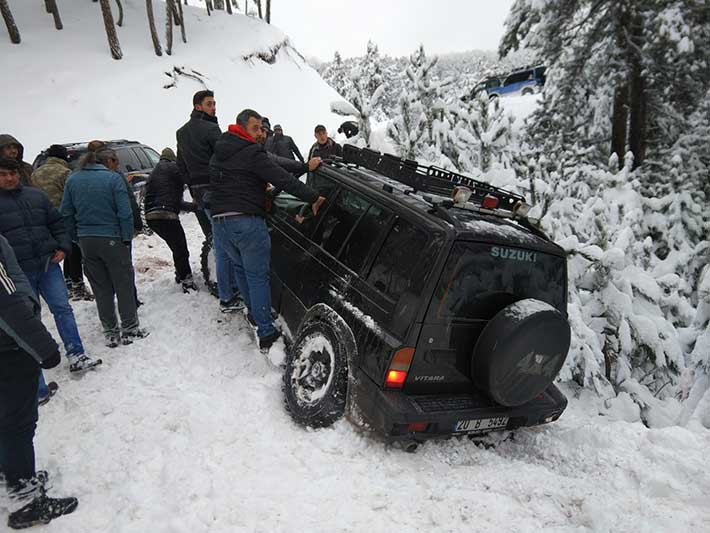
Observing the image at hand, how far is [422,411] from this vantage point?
3.17m

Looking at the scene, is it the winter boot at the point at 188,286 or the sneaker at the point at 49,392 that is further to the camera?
the winter boot at the point at 188,286

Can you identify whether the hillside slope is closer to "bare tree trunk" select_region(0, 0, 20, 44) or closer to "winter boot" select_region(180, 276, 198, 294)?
"bare tree trunk" select_region(0, 0, 20, 44)

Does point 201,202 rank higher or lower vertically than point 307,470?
higher

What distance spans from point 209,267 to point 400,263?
3.63 metres

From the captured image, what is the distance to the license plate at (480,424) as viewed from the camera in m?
3.34

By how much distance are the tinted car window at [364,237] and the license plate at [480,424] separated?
1435 mm

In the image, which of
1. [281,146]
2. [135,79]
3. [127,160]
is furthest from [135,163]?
[135,79]

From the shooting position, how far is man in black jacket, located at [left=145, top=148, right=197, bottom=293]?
5.98 m

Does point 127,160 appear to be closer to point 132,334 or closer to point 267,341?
point 132,334

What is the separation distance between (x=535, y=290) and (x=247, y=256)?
8.81ft

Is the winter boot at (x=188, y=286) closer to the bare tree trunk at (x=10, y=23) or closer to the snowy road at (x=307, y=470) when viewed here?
the snowy road at (x=307, y=470)

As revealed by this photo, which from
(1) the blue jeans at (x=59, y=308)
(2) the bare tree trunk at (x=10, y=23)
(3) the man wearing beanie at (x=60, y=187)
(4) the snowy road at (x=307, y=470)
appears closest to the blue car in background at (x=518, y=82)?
(2) the bare tree trunk at (x=10, y=23)

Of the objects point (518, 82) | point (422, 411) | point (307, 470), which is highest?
point (518, 82)

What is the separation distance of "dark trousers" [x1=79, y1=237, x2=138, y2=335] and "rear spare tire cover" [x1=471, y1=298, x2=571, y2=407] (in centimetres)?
374
